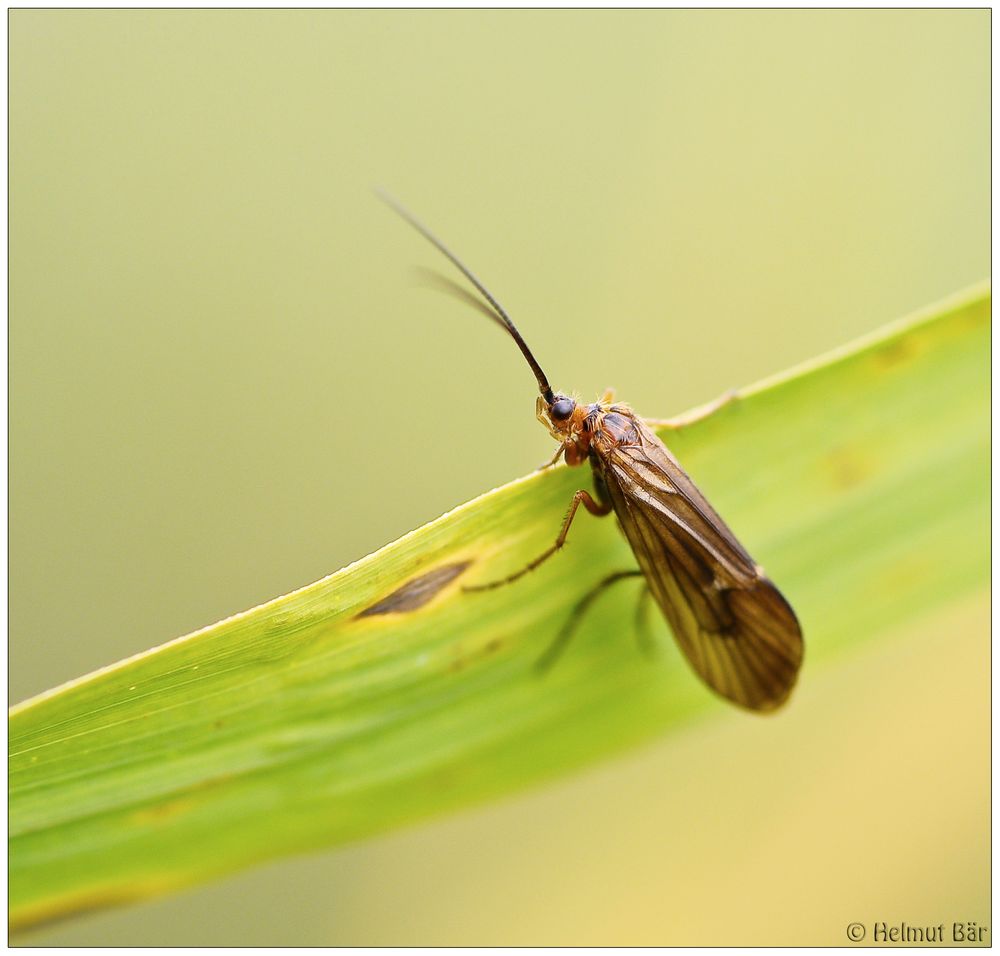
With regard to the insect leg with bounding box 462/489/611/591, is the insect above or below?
below

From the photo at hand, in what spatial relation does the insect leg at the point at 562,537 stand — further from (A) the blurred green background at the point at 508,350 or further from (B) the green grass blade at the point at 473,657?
(A) the blurred green background at the point at 508,350

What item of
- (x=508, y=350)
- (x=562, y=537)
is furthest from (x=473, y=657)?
(x=508, y=350)

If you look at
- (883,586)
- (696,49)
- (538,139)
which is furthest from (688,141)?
(883,586)

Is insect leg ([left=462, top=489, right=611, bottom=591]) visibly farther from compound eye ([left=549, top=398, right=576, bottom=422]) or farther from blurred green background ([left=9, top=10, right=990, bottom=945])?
blurred green background ([left=9, top=10, right=990, bottom=945])

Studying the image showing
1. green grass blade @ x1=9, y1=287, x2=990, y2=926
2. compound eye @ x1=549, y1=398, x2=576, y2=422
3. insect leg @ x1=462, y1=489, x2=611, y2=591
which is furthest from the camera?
compound eye @ x1=549, y1=398, x2=576, y2=422

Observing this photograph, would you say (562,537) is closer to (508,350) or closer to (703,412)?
(703,412)

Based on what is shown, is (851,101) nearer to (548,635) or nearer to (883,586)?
(883,586)

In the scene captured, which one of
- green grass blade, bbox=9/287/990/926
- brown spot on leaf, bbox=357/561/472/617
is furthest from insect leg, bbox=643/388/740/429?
brown spot on leaf, bbox=357/561/472/617
